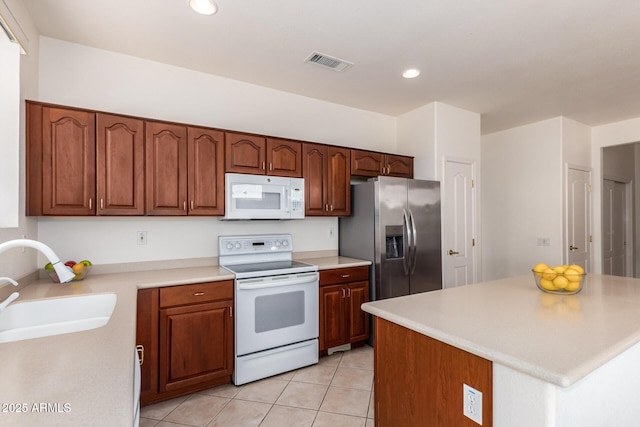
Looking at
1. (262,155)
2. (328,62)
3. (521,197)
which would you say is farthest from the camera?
(521,197)

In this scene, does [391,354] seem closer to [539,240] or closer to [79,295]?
[79,295]

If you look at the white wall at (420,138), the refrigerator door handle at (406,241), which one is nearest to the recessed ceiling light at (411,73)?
the white wall at (420,138)

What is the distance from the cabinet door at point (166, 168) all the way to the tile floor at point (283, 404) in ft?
4.58

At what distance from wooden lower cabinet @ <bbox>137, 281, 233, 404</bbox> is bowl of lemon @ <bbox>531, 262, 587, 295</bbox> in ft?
6.74

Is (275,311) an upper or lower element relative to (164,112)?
lower

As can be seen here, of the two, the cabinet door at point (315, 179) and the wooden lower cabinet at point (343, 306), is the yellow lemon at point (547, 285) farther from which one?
the cabinet door at point (315, 179)

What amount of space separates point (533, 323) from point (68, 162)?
9.17 feet

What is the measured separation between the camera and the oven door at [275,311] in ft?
7.94

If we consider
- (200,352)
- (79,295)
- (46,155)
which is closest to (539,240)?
(200,352)

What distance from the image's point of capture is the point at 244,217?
8.76ft

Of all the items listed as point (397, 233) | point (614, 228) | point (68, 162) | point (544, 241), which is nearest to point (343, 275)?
point (397, 233)

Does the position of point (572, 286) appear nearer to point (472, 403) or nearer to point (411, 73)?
point (472, 403)

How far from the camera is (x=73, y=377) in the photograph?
2.61 ft

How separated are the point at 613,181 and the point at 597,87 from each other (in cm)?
272
